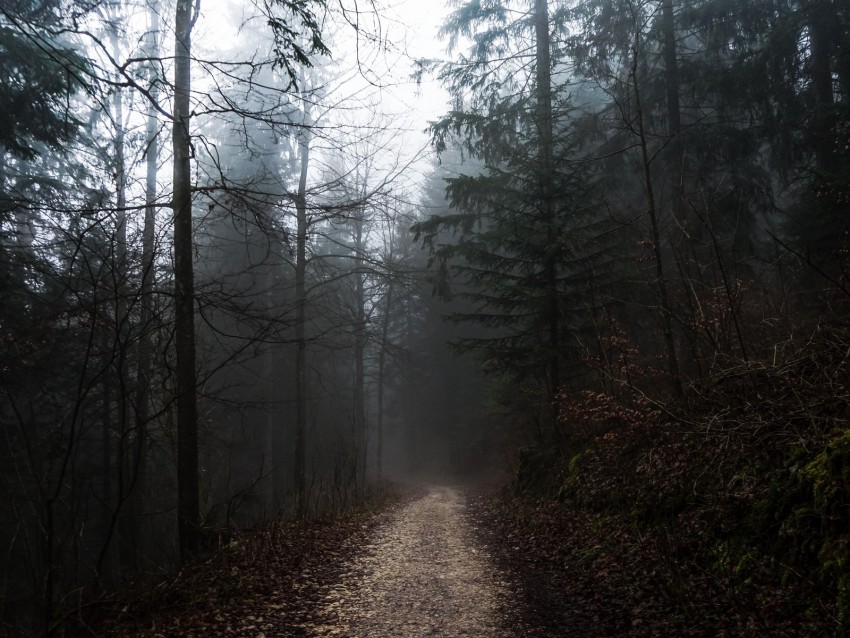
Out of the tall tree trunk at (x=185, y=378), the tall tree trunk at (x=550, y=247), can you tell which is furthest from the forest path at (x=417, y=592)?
the tall tree trunk at (x=550, y=247)

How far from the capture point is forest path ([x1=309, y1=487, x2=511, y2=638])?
468 cm

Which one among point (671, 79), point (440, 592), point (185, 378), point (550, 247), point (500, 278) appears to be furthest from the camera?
point (671, 79)

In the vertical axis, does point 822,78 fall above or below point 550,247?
above

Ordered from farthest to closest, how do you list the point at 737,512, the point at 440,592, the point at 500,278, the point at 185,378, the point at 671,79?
1. the point at 671,79
2. the point at 500,278
3. the point at 185,378
4. the point at 440,592
5. the point at 737,512

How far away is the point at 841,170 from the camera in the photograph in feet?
30.3

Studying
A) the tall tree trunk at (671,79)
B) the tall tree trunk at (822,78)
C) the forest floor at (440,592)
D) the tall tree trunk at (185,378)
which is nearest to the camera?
the forest floor at (440,592)

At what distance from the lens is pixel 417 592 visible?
5.65 m

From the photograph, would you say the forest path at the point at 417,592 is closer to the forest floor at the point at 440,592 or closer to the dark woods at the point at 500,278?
the forest floor at the point at 440,592

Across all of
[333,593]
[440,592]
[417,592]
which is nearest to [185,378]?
[333,593]

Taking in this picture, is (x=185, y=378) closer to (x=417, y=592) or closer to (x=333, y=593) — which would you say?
(x=333, y=593)

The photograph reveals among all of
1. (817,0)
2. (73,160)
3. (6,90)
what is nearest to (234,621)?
(6,90)

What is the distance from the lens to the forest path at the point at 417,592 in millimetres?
4684

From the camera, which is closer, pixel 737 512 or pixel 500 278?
pixel 737 512

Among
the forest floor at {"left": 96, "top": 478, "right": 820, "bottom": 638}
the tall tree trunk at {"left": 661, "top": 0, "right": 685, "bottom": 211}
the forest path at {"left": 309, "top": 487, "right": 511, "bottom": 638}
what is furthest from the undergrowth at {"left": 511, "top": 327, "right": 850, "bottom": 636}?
the tall tree trunk at {"left": 661, "top": 0, "right": 685, "bottom": 211}
